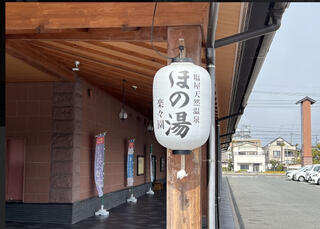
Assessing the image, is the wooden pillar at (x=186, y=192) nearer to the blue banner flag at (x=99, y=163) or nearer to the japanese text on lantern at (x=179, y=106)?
the japanese text on lantern at (x=179, y=106)

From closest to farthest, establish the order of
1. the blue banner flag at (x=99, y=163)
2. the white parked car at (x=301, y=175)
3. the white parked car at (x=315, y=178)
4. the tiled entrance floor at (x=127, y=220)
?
the tiled entrance floor at (x=127, y=220) < the blue banner flag at (x=99, y=163) < the white parked car at (x=315, y=178) < the white parked car at (x=301, y=175)

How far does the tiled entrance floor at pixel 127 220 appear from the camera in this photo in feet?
29.5

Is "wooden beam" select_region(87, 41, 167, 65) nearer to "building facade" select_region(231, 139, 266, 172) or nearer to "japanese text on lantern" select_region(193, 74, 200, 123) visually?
"japanese text on lantern" select_region(193, 74, 200, 123)

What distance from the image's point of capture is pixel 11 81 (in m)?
9.56

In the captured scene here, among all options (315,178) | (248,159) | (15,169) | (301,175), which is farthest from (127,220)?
(248,159)

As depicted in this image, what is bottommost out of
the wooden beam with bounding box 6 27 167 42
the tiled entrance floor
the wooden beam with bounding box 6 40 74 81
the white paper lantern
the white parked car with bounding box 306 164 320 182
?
the tiled entrance floor

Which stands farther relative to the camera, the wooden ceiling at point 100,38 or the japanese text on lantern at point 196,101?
the wooden ceiling at point 100,38

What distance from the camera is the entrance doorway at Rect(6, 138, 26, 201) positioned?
9555 mm

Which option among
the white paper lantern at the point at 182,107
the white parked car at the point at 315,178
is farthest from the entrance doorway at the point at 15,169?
the white parked car at the point at 315,178

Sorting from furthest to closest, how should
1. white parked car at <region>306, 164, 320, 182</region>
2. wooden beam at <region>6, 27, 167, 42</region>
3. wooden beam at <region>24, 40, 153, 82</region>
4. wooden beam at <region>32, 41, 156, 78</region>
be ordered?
white parked car at <region>306, 164, 320, 182</region> < wooden beam at <region>24, 40, 153, 82</region> < wooden beam at <region>32, 41, 156, 78</region> < wooden beam at <region>6, 27, 167, 42</region>

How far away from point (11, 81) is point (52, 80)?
957mm

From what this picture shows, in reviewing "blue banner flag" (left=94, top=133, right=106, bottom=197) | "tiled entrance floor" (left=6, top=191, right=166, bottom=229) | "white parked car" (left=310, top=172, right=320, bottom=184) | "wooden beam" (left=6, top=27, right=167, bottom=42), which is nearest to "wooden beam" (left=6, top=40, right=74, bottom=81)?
"wooden beam" (left=6, top=27, right=167, bottom=42)

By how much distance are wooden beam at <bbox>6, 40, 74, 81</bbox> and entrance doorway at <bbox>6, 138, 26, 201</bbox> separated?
193 cm

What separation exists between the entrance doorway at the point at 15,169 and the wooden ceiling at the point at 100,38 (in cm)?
150
